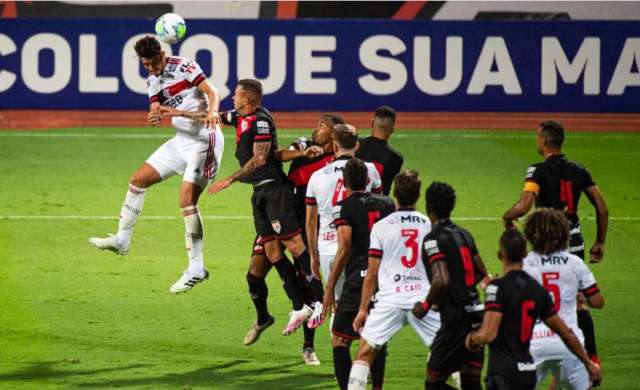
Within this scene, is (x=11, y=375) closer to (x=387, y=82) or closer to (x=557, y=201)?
(x=557, y=201)

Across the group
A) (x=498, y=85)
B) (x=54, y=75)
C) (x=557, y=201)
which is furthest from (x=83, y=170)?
(x=557, y=201)

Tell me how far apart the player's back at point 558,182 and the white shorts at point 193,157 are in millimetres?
3589

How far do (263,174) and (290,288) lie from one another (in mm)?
1074

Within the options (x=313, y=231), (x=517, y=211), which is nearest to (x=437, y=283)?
(x=517, y=211)

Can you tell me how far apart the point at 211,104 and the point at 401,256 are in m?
3.78

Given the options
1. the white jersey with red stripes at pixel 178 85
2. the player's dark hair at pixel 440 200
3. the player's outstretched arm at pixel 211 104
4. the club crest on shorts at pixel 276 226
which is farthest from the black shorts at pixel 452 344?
the white jersey with red stripes at pixel 178 85

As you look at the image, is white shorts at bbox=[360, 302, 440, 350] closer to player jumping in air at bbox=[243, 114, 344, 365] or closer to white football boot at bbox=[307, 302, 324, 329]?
white football boot at bbox=[307, 302, 324, 329]

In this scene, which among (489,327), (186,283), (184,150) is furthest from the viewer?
(184,150)

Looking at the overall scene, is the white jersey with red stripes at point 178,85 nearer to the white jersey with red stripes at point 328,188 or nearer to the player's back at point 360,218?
the white jersey with red stripes at point 328,188

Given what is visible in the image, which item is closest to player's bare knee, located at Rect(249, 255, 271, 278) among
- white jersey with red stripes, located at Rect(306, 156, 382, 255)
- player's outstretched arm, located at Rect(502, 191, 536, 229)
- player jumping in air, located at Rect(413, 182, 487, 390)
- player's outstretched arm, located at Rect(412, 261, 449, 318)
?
white jersey with red stripes, located at Rect(306, 156, 382, 255)

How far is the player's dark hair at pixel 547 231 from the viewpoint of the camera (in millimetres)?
7988

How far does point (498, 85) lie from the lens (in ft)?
79.2

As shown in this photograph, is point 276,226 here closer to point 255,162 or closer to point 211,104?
point 255,162

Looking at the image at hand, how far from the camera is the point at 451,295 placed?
8.35 m
